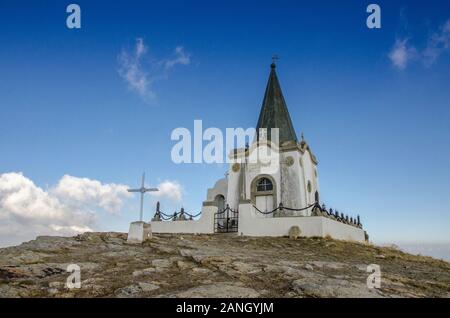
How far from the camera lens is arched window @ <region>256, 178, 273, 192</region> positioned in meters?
23.2

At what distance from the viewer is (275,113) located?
2606 cm

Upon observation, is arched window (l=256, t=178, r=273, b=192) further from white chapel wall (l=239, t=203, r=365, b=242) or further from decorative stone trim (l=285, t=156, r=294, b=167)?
white chapel wall (l=239, t=203, r=365, b=242)

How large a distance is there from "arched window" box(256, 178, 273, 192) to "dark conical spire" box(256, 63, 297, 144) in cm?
300

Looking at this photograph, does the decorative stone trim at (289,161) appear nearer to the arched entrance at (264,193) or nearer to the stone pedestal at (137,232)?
Answer: the arched entrance at (264,193)

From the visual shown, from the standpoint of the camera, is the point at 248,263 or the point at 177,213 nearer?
the point at 248,263

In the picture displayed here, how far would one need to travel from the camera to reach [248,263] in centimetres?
959

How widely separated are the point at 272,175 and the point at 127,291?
55.3ft

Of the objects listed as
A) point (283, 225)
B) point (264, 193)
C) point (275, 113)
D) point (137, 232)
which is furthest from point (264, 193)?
point (137, 232)

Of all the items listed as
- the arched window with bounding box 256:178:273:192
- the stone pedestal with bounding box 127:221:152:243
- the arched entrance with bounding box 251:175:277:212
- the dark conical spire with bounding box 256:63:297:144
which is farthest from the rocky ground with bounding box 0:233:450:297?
the dark conical spire with bounding box 256:63:297:144

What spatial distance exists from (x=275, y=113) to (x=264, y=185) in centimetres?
569

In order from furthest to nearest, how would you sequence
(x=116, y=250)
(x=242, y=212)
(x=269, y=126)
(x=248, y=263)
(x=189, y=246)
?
(x=269, y=126) → (x=242, y=212) → (x=189, y=246) → (x=116, y=250) → (x=248, y=263)

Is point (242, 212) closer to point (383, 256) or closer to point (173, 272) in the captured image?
point (383, 256)
